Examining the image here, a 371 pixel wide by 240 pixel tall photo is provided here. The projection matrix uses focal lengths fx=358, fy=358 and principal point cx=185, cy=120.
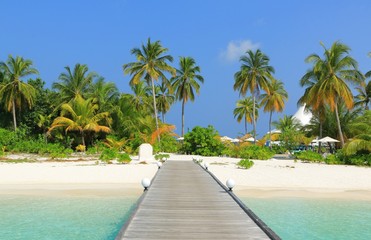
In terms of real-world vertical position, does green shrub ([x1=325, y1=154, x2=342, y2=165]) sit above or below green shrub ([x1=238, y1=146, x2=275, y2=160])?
below

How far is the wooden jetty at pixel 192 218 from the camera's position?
17.9 ft

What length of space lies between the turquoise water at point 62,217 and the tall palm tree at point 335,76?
21445 millimetres

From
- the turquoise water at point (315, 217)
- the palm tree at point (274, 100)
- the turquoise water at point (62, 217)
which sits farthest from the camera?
the palm tree at point (274, 100)

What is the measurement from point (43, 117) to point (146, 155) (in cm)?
1629

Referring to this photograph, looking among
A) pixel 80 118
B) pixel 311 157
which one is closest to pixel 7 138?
pixel 80 118

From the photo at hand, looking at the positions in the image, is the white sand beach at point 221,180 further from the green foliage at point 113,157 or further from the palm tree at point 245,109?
the palm tree at point 245,109

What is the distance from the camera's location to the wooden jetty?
5.46m

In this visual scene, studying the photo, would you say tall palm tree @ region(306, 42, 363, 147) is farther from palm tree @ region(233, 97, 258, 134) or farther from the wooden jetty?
palm tree @ region(233, 97, 258, 134)

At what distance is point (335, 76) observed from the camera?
27594 millimetres

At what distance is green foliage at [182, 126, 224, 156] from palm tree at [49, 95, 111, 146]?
806 centimetres

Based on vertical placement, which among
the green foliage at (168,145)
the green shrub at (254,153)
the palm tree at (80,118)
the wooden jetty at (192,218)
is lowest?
the wooden jetty at (192,218)

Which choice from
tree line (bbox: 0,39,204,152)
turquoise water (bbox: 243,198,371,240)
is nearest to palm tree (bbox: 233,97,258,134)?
tree line (bbox: 0,39,204,152)

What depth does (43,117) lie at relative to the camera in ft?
111

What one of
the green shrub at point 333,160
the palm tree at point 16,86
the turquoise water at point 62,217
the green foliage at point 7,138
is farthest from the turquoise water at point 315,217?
the palm tree at point 16,86
